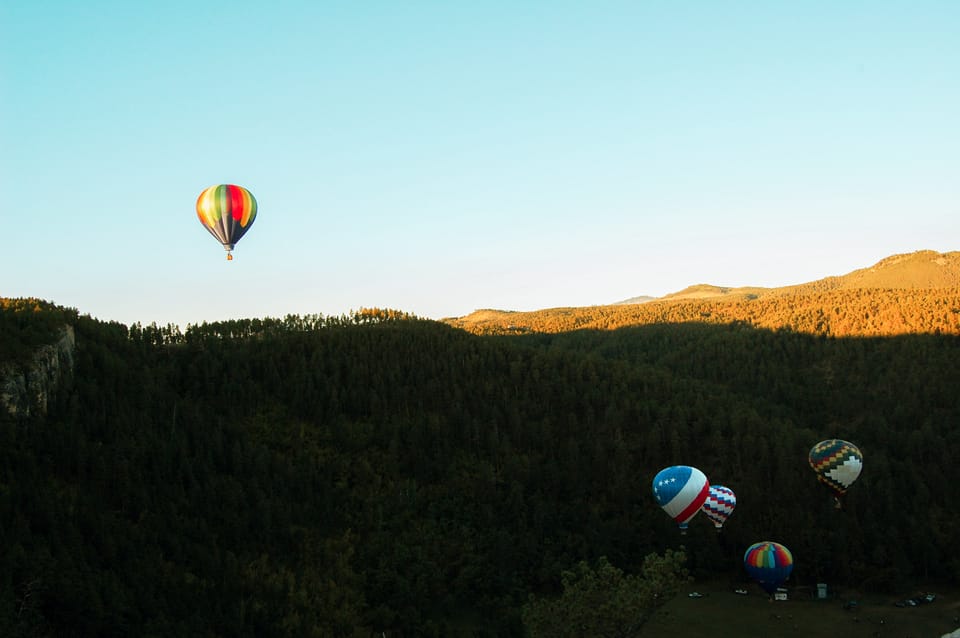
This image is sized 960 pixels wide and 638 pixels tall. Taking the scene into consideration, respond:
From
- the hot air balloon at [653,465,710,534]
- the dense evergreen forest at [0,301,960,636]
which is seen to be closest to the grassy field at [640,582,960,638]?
the dense evergreen forest at [0,301,960,636]

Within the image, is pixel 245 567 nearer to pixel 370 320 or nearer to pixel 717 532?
pixel 717 532

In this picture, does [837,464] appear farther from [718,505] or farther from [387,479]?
[387,479]

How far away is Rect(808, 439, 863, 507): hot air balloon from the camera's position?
105 meters

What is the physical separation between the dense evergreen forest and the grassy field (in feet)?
18.9

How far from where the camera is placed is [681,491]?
90.1 m

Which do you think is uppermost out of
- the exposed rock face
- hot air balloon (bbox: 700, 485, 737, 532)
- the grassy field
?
the exposed rock face

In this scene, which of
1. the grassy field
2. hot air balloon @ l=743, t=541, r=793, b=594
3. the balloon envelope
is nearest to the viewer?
the grassy field

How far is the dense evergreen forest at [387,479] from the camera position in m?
77.4

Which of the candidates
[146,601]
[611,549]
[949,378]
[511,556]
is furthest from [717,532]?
[949,378]

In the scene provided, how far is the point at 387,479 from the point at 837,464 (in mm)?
57524

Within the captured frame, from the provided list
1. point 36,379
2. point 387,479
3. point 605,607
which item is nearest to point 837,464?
point 387,479

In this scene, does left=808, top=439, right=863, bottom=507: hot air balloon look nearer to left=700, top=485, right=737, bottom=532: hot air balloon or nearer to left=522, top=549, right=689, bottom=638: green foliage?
left=700, top=485, right=737, bottom=532: hot air balloon

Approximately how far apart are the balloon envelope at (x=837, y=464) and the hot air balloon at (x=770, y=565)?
697 inches

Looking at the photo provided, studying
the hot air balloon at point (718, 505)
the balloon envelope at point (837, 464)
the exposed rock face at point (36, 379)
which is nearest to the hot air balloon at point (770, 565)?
the hot air balloon at point (718, 505)
